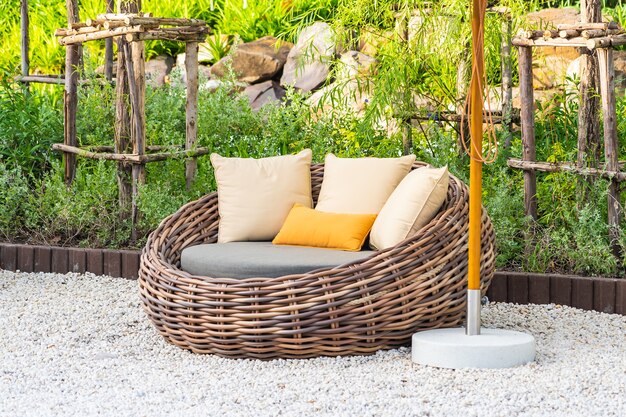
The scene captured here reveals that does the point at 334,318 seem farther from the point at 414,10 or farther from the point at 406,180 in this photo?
the point at 414,10

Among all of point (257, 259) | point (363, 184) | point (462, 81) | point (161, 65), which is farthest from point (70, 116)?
point (161, 65)

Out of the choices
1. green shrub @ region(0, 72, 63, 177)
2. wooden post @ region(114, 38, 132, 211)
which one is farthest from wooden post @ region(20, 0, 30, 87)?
wooden post @ region(114, 38, 132, 211)

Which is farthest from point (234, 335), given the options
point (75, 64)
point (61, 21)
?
point (61, 21)

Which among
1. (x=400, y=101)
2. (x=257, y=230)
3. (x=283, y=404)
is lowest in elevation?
(x=283, y=404)

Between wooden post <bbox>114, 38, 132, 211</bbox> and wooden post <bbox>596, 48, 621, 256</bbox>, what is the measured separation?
2.59 metres

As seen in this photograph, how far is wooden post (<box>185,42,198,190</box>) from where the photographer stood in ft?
18.8

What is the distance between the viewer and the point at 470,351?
3732 millimetres

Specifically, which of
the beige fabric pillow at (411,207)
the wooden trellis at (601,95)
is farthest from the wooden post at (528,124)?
the beige fabric pillow at (411,207)

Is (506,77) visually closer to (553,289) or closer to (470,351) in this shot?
(553,289)

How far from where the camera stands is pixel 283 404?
11.0 ft

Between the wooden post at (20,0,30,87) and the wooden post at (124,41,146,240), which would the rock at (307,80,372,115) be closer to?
the wooden post at (124,41,146,240)

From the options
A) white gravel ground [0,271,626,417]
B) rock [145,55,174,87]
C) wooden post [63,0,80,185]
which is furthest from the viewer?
rock [145,55,174,87]

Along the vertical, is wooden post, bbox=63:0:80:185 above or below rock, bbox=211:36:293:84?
below

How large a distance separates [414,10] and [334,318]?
9.00ft
